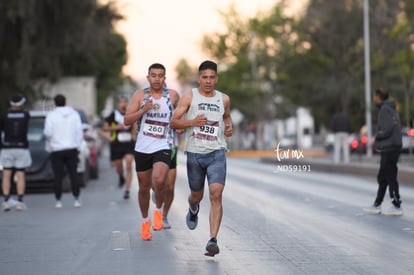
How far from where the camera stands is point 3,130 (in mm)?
14844

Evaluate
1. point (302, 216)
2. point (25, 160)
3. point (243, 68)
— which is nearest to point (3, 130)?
point (25, 160)

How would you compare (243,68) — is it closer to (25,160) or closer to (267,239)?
(25,160)

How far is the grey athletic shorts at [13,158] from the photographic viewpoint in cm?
1467

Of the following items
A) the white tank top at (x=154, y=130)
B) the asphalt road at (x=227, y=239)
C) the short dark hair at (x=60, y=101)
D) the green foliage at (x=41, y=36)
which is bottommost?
the asphalt road at (x=227, y=239)

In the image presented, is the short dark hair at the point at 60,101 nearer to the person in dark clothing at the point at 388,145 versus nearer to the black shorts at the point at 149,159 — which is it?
the person in dark clothing at the point at 388,145

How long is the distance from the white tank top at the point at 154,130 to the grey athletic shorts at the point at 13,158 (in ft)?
17.8

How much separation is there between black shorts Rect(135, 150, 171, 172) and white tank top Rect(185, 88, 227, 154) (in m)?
1.06

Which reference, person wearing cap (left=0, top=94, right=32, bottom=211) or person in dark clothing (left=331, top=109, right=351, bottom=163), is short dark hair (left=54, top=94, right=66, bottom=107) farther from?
person in dark clothing (left=331, top=109, right=351, bottom=163)

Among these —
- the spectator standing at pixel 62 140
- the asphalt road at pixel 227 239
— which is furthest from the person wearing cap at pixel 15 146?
the asphalt road at pixel 227 239

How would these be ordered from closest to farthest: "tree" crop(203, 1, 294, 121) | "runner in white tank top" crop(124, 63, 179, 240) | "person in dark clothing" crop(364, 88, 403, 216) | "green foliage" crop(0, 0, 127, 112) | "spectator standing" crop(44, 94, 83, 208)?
1. "runner in white tank top" crop(124, 63, 179, 240)
2. "person in dark clothing" crop(364, 88, 403, 216)
3. "spectator standing" crop(44, 94, 83, 208)
4. "green foliage" crop(0, 0, 127, 112)
5. "tree" crop(203, 1, 294, 121)

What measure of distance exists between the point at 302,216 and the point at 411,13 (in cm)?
2916

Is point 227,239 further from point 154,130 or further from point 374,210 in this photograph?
point 374,210

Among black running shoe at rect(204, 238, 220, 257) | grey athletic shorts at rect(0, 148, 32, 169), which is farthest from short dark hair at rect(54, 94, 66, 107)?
black running shoe at rect(204, 238, 220, 257)

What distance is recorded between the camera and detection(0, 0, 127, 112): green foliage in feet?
96.8
